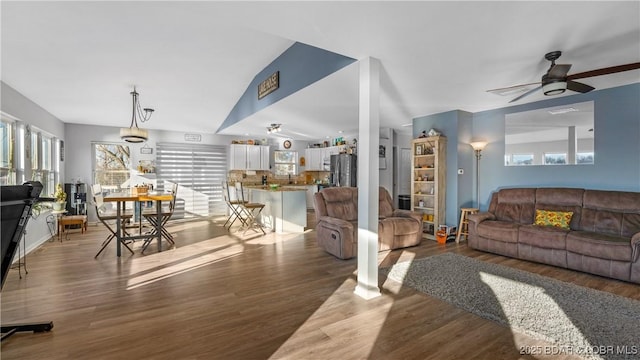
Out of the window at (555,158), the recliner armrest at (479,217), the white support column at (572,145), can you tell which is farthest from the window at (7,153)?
the white support column at (572,145)

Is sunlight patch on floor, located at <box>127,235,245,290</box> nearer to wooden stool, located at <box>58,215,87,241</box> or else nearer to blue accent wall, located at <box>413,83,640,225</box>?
wooden stool, located at <box>58,215,87,241</box>

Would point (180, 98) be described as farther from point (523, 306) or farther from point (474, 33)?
point (523, 306)

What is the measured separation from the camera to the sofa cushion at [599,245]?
339 centimetres

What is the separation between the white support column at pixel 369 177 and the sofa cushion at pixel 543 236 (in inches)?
102

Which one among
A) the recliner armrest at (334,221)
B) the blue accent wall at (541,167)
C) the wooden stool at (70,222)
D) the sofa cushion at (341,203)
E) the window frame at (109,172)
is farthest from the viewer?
the window frame at (109,172)

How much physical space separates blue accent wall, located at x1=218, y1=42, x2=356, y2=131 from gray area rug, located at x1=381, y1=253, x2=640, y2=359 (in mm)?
2635

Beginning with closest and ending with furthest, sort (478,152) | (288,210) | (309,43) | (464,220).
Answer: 1. (309,43)
2. (464,220)
3. (478,152)
4. (288,210)

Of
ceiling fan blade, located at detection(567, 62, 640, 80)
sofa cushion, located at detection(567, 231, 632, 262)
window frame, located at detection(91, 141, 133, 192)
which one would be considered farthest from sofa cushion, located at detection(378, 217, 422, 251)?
window frame, located at detection(91, 141, 133, 192)

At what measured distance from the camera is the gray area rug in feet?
7.13

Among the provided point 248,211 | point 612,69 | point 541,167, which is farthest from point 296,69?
point 541,167

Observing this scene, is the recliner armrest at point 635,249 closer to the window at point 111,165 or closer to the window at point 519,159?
the window at point 519,159

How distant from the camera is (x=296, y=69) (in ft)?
13.6

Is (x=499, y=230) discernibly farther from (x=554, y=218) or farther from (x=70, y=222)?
(x=70, y=222)

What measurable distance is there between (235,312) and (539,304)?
2829 mm
